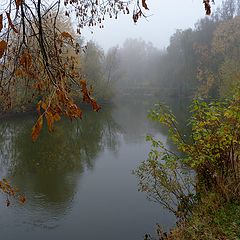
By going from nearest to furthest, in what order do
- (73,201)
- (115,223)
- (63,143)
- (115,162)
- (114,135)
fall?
(115,223) → (73,201) → (115,162) → (63,143) → (114,135)

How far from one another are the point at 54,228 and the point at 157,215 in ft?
9.17

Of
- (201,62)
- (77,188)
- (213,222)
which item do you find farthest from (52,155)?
(201,62)

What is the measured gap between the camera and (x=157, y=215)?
347 inches

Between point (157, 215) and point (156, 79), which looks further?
point (156, 79)

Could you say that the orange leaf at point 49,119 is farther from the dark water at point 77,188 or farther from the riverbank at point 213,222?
the dark water at point 77,188

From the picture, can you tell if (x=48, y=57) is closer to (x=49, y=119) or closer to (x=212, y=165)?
(x=49, y=119)

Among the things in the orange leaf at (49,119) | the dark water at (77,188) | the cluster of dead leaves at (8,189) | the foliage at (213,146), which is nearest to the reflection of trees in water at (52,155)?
the dark water at (77,188)

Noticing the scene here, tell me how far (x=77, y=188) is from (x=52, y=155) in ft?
13.9

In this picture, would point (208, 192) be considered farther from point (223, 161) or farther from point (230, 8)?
point (230, 8)

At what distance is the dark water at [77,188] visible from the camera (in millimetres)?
8219

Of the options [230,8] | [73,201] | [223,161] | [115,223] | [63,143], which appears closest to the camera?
[223,161]

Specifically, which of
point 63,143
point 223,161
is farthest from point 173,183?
point 63,143

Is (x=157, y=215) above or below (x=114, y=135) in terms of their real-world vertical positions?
below

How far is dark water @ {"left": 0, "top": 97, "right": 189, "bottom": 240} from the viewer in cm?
822
